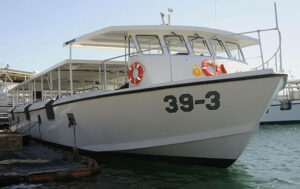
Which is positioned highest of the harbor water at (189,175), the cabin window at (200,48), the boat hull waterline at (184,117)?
the cabin window at (200,48)

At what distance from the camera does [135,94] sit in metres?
6.77

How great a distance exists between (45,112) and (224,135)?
6343mm

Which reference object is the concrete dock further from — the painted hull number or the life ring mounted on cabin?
the life ring mounted on cabin

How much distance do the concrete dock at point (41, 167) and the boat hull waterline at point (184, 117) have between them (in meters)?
1.02

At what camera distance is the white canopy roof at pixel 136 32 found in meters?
7.54

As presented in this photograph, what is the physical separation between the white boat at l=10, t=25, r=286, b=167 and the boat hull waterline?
2 centimetres

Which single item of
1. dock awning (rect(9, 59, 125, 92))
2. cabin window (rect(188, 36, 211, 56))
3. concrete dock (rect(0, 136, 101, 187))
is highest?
cabin window (rect(188, 36, 211, 56))

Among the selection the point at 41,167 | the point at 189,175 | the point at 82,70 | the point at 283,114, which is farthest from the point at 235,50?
the point at 283,114

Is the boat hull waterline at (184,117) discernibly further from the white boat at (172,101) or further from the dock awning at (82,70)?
the dock awning at (82,70)

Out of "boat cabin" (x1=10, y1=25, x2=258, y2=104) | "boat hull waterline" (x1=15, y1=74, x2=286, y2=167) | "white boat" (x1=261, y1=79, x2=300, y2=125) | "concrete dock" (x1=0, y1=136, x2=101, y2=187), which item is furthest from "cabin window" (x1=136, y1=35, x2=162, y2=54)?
"white boat" (x1=261, y1=79, x2=300, y2=125)

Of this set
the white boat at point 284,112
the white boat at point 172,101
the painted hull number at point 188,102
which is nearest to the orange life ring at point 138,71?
the white boat at point 172,101

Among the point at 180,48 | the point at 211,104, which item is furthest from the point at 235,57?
the point at 211,104

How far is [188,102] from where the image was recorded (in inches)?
250

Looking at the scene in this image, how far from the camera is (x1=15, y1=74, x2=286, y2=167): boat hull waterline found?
19.9 ft
